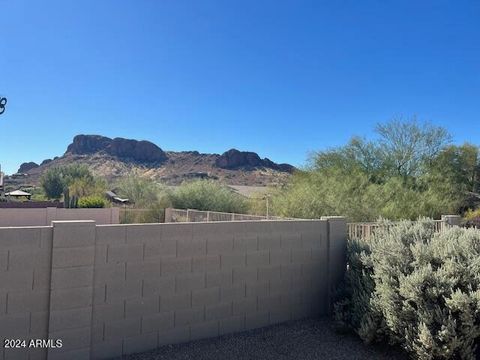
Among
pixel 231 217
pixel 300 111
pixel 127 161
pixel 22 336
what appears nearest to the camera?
pixel 22 336

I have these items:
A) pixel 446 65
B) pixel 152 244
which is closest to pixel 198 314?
pixel 152 244

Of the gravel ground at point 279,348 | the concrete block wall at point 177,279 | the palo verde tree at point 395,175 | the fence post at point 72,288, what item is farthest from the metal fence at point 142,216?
the fence post at point 72,288

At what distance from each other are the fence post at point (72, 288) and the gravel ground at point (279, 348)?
0.65 m

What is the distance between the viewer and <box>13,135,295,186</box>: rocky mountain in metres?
55.9

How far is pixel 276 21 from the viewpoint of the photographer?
13266 mm

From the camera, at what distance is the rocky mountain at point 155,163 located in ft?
184

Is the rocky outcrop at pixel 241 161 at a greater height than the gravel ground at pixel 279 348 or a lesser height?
greater

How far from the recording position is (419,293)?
179 inches

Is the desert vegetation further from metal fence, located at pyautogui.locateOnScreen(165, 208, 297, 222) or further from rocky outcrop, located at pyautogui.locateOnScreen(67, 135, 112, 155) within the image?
rocky outcrop, located at pyautogui.locateOnScreen(67, 135, 112, 155)

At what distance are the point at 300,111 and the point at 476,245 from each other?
21.5m

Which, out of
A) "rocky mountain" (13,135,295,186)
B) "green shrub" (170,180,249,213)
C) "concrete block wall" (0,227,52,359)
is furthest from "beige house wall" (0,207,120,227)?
"rocky mountain" (13,135,295,186)

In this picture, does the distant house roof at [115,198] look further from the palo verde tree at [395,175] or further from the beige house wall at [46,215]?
the palo verde tree at [395,175]

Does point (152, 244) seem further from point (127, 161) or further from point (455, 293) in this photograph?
point (127, 161)

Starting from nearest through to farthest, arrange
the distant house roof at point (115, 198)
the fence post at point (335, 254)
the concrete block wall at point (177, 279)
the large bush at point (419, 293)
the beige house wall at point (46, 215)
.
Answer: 1. the concrete block wall at point (177, 279)
2. the large bush at point (419, 293)
3. the fence post at point (335, 254)
4. the beige house wall at point (46, 215)
5. the distant house roof at point (115, 198)
